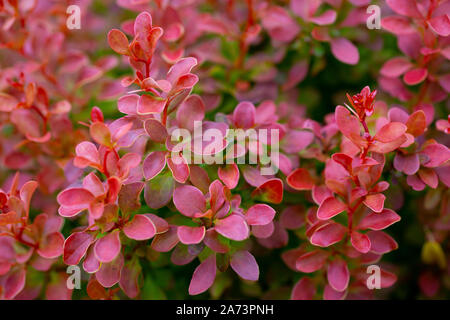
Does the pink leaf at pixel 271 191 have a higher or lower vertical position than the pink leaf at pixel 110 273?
higher

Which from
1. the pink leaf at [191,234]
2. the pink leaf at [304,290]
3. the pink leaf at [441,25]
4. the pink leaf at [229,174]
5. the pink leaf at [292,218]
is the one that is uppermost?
the pink leaf at [441,25]

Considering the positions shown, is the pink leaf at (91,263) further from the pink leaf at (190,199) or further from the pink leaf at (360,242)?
the pink leaf at (360,242)

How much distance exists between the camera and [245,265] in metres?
0.84

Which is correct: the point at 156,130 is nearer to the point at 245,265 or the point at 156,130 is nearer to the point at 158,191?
the point at 158,191

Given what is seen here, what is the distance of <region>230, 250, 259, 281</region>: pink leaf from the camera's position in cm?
83

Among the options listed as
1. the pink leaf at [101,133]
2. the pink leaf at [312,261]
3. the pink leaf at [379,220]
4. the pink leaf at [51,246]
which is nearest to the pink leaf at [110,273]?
the pink leaf at [51,246]

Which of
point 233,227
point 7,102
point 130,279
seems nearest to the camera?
point 233,227

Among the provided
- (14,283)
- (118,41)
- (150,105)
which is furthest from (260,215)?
(14,283)

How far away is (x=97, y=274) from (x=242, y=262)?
26 cm

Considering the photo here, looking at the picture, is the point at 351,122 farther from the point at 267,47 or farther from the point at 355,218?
the point at 267,47

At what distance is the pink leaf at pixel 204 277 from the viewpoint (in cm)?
83

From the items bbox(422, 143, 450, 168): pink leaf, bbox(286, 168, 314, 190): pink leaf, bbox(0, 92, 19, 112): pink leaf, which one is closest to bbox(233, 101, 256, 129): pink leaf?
bbox(286, 168, 314, 190): pink leaf

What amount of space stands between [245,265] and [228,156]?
0.20 metres

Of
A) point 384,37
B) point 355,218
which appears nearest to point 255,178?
point 355,218
